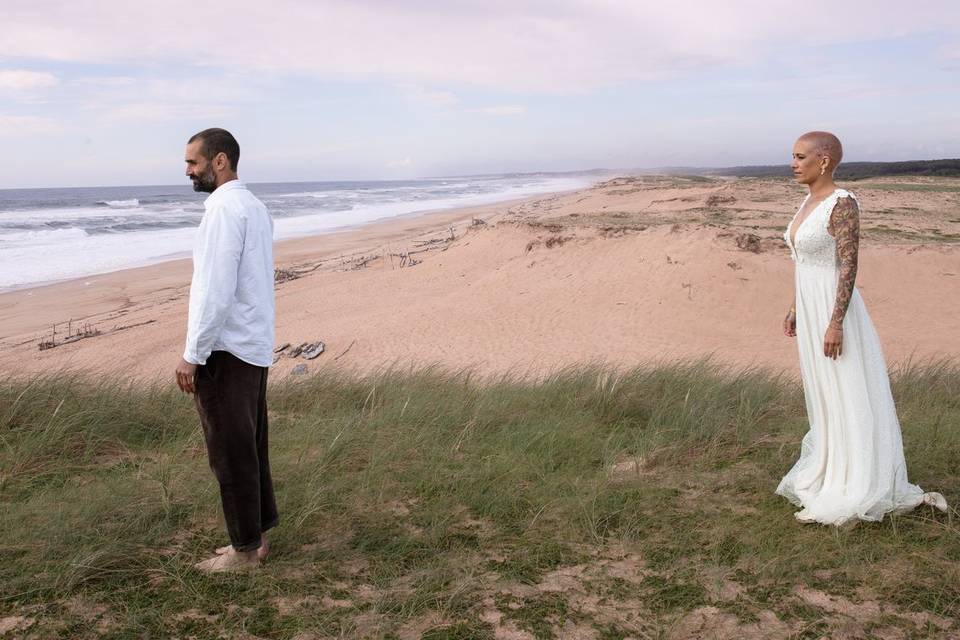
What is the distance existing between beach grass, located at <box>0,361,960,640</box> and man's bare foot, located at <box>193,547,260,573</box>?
6 centimetres

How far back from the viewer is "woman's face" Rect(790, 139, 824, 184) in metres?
3.65

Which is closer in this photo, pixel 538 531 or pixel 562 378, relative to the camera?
pixel 538 531

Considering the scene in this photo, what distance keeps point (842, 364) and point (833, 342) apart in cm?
16

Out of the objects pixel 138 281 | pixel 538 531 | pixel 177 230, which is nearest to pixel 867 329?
pixel 538 531

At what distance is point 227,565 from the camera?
10.9ft

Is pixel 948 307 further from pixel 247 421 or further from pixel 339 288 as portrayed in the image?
pixel 247 421

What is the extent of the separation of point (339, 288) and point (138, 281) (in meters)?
6.55

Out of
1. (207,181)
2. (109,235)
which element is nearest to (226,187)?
(207,181)

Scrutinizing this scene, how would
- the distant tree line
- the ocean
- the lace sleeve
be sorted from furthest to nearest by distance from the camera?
1. the distant tree line
2. the ocean
3. the lace sleeve

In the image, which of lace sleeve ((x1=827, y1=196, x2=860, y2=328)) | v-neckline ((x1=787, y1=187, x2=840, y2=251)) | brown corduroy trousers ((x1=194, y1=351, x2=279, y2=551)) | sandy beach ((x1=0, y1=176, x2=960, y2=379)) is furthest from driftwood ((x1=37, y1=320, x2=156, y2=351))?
lace sleeve ((x1=827, y1=196, x2=860, y2=328))

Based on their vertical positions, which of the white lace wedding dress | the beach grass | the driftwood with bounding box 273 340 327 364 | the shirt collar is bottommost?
the driftwood with bounding box 273 340 327 364

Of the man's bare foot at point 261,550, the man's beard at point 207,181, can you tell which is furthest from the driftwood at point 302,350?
the man's beard at point 207,181

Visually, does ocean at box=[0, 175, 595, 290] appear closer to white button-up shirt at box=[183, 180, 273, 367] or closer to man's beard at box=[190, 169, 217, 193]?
man's beard at box=[190, 169, 217, 193]

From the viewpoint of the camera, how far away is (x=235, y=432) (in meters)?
3.19
